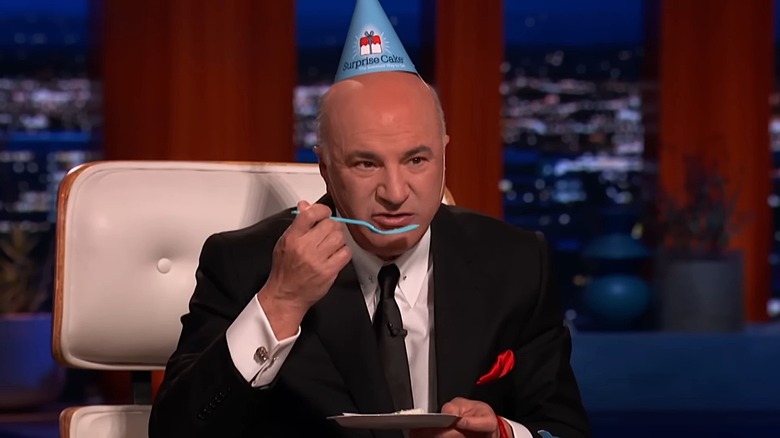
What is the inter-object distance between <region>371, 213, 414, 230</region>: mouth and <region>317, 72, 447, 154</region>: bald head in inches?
4.4

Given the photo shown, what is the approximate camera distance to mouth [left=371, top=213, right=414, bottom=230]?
4.73 ft

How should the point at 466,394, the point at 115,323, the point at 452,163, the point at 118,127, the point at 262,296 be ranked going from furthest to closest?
the point at 452,163
the point at 118,127
the point at 115,323
the point at 466,394
the point at 262,296

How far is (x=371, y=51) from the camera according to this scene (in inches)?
59.1

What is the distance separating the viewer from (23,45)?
4664 millimetres

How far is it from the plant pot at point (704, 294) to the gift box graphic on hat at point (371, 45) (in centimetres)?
328

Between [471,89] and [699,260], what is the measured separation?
113 cm

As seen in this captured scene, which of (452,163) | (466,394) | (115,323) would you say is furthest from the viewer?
(452,163)

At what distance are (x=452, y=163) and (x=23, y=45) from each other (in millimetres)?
1789

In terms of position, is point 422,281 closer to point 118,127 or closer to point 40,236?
point 118,127

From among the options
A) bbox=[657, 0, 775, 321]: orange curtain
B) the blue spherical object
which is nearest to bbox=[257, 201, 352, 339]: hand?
the blue spherical object

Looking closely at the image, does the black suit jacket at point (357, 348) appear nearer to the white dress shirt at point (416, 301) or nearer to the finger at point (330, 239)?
the white dress shirt at point (416, 301)

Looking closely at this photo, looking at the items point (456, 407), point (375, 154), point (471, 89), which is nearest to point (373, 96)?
point (375, 154)

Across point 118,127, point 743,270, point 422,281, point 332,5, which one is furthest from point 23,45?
point 422,281

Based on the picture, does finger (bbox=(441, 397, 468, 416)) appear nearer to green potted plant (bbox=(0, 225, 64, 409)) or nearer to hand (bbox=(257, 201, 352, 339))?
hand (bbox=(257, 201, 352, 339))
